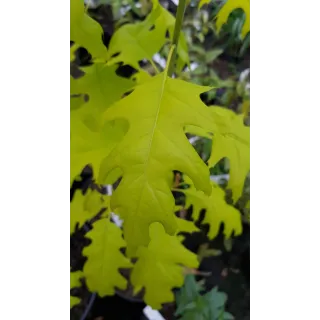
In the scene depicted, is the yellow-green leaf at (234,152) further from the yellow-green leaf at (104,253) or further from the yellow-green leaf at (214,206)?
the yellow-green leaf at (104,253)

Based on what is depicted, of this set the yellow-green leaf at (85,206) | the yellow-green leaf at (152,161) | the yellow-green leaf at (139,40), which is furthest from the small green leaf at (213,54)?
the yellow-green leaf at (152,161)

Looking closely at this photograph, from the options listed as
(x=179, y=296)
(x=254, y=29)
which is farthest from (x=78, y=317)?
(x=254, y=29)

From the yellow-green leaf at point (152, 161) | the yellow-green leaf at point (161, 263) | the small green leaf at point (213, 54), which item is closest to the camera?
the yellow-green leaf at point (152, 161)

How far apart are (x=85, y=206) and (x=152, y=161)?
0.39 meters

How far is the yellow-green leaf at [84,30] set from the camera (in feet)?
1.95

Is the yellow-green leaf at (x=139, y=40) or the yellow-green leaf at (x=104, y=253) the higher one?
the yellow-green leaf at (x=139, y=40)

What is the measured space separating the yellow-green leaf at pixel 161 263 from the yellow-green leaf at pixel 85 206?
13 cm

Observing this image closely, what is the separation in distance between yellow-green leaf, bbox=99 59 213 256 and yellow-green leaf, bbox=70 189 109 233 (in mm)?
312

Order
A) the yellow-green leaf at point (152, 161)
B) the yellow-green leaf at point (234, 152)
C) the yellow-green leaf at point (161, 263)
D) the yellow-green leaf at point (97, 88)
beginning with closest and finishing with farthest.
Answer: the yellow-green leaf at point (152, 161)
the yellow-green leaf at point (234, 152)
the yellow-green leaf at point (97, 88)
the yellow-green leaf at point (161, 263)

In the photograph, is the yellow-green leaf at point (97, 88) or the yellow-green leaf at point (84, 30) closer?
the yellow-green leaf at point (84, 30)

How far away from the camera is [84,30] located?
0.63 meters

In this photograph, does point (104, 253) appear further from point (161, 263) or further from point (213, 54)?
point (213, 54)

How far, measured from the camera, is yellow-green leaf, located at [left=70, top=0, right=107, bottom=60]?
0.59 m

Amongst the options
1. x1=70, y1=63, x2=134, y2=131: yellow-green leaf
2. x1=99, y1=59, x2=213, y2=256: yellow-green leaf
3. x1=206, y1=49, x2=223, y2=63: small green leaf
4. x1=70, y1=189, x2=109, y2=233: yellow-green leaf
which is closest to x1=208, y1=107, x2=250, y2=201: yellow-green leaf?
x1=99, y1=59, x2=213, y2=256: yellow-green leaf
